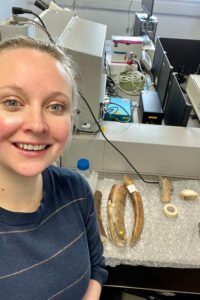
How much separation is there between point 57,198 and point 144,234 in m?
0.42

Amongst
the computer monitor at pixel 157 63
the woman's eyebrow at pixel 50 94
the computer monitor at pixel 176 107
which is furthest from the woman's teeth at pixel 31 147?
the computer monitor at pixel 157 63

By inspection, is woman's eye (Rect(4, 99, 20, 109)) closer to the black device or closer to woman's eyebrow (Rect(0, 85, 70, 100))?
woman's eyebrow (Rect(0, 85, 70, 100))

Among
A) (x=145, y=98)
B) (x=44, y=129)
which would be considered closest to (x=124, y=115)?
(x=145, y=98)

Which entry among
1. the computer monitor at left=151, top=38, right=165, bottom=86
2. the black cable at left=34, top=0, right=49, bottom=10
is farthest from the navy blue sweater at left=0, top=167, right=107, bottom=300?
the computer monitor at left=151, top=38, right=165, bottom=86

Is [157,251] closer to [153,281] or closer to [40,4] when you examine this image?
[153,281]

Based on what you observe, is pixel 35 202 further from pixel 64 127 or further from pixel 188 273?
pixel 188 273

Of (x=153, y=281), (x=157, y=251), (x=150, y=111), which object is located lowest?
(x=153, y=281)

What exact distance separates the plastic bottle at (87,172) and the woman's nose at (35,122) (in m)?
0.53

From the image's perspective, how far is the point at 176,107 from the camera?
131 centimetres

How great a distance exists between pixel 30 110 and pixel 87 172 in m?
0.66

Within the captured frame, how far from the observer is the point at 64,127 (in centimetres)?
58

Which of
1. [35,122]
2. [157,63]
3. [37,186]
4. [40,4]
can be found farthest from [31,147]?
[157,63]

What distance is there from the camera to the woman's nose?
526 millimetres

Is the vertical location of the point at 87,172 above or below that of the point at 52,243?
below
